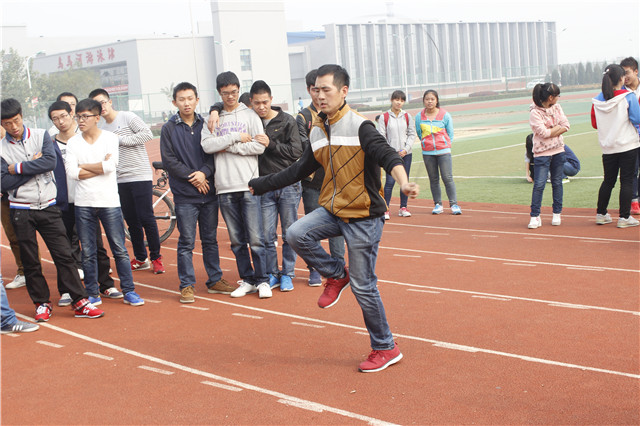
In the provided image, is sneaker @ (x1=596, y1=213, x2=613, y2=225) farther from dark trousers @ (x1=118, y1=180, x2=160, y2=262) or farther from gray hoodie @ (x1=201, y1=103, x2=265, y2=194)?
dark trousers @ (x1=118, y1=180, x2=160, y2=262)

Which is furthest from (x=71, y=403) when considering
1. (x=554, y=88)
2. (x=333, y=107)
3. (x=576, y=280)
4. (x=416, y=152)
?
(x=416, y=152)

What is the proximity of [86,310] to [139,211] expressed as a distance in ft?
6.33

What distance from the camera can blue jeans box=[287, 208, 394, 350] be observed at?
496cm

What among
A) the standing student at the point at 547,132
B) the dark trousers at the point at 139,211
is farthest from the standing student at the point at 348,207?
the standing student at the point at 547,132

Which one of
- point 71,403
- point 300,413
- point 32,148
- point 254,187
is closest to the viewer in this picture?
point 300,413

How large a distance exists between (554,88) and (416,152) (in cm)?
1370

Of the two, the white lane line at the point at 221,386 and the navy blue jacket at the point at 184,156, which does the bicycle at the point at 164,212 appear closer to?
the navy blue jacket at the point at 184,156

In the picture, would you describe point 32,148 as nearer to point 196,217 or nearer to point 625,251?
point 196,217

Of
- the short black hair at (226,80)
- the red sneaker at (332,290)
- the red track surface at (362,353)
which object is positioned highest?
the short black hair at (226,80)

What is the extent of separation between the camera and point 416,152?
2352cm

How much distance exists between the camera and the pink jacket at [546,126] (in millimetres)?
9781

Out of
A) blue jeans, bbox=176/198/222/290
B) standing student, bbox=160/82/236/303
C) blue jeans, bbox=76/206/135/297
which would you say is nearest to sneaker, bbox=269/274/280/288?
blue jeans, bbox=176/198/222/290

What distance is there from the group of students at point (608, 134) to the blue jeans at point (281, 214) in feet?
13.1

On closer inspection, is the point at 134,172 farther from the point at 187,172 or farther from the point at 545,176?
the point at 545,176
